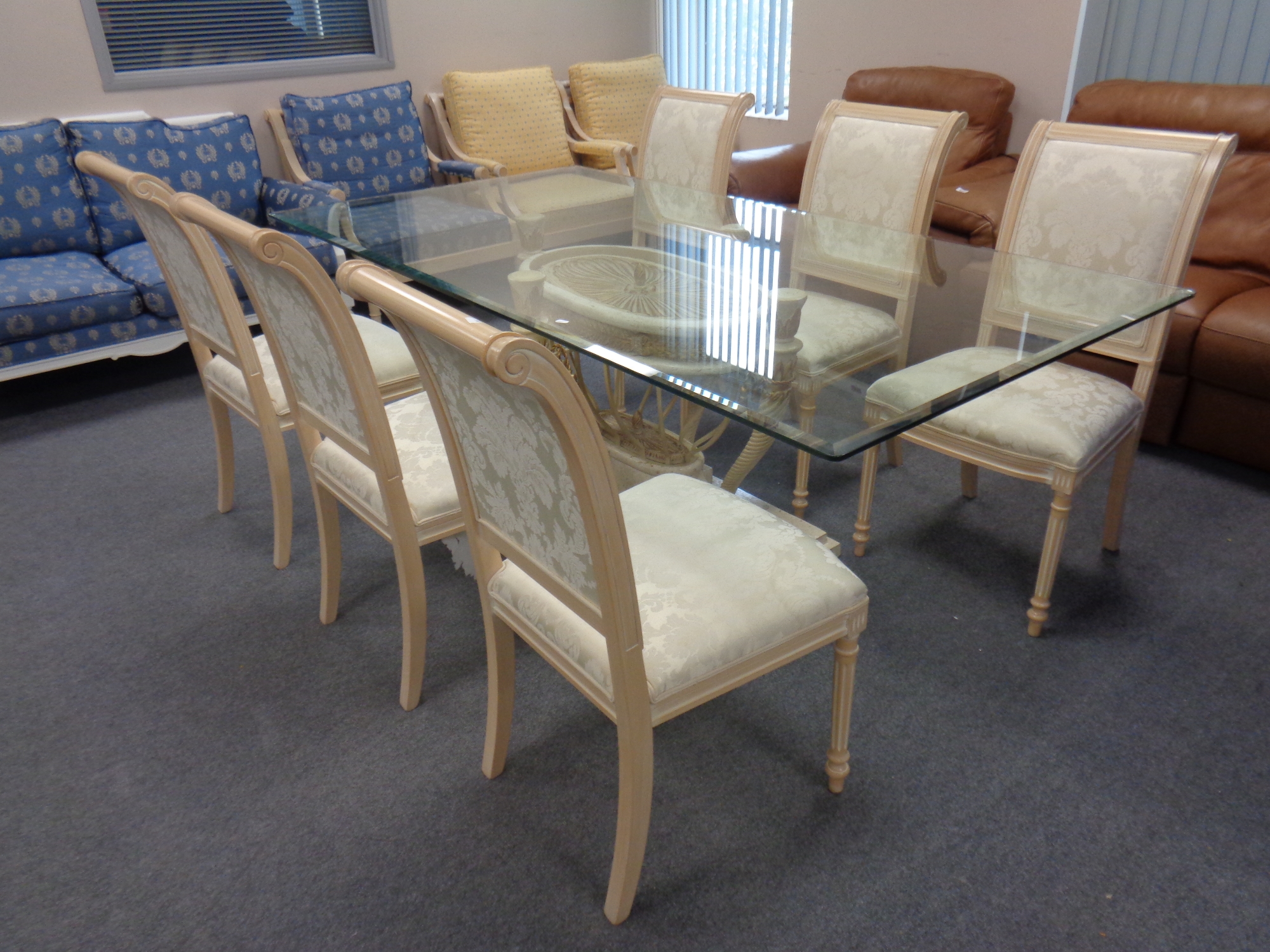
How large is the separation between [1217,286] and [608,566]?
2.33 m

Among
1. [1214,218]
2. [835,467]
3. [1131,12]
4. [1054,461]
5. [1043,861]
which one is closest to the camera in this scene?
[1043,861]

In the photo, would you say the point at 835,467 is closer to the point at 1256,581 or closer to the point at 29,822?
the point at 1256,581

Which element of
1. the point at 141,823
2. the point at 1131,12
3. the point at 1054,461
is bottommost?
the point at 141,823

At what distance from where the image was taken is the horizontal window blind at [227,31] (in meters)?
3.52

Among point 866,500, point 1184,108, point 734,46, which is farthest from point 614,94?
point 866,500

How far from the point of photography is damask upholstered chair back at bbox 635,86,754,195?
2805 millimetres

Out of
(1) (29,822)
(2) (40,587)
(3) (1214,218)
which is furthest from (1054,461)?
(2) (40,587)

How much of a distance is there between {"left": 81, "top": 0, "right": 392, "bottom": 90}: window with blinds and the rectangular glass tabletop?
157 centimetres

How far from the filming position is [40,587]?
2.18 m

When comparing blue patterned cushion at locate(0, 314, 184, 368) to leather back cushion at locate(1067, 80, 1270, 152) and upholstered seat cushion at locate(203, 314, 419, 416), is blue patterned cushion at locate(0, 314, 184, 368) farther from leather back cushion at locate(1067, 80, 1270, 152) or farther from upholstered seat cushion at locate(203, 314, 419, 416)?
leather back cushion at locate(1067, 80, 1270, 152)

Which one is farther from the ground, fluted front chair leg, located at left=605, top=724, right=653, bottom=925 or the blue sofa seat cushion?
the blue sofa seat cushion

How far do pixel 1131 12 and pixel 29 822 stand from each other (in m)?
4.02

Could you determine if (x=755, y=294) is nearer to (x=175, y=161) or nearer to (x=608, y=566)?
(x=608, y=566)

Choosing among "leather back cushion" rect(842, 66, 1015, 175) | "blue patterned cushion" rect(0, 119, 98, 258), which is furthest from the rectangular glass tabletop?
"leather back cushion" rect(842, 66, 1015, 175)
